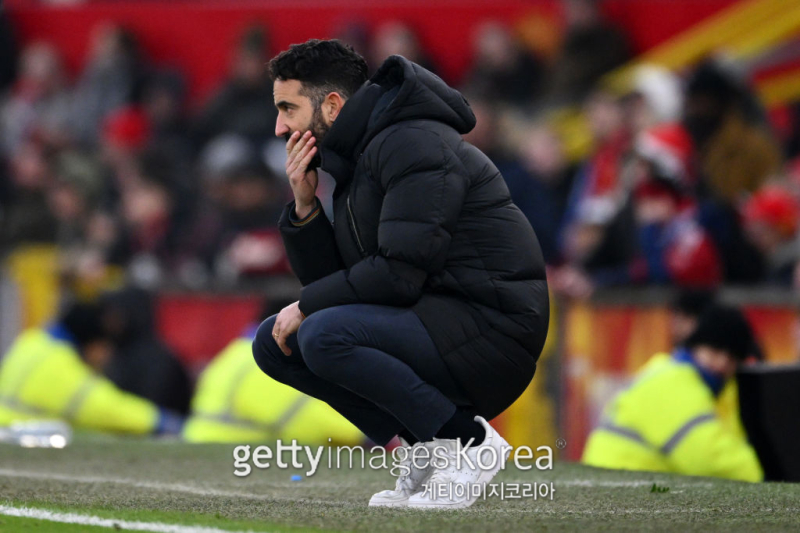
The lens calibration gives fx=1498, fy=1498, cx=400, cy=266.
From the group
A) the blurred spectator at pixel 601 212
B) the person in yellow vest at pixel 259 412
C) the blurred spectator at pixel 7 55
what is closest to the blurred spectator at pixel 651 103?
the blurred spectator at pixel 601 212

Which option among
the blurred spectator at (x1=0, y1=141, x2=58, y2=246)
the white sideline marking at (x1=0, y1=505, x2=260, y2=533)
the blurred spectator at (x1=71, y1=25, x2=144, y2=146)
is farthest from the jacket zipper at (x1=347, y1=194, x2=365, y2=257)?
the blurred spectator at (x1=71, y1=25, x2=144, y2=146)

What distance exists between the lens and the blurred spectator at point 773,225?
979 centimetres

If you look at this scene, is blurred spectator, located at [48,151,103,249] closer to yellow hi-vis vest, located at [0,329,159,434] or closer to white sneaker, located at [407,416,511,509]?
yellow hi-vis vest, located at [0,329,159,434]

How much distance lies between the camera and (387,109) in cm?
507

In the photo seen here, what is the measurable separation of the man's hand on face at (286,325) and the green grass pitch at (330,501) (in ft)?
1.86

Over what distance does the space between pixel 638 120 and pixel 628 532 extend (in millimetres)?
6559

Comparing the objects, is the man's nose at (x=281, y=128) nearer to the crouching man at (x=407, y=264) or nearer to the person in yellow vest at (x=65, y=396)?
the crouching man at (x=407, y=264)

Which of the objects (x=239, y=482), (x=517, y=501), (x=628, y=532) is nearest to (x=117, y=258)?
(x=239, y=482)

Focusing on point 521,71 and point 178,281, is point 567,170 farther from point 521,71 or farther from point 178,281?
point 178,281

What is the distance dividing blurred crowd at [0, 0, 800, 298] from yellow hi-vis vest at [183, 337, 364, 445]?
5.82 ft

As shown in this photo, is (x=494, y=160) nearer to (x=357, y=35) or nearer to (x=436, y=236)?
(x=357, y=35)

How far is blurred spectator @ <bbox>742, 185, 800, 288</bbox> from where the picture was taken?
979 cm

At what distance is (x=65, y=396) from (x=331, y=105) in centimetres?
550

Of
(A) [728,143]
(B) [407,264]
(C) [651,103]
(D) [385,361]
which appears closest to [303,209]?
(B) [407,264]
